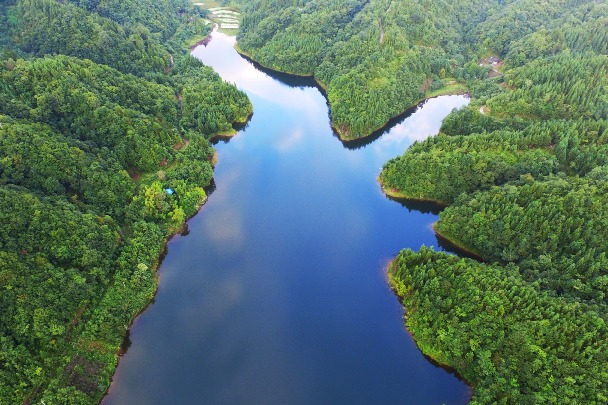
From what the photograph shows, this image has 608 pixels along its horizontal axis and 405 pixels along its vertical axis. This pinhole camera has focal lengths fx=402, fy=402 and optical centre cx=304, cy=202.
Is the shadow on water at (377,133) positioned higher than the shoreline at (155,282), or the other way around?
the shadow on water at (377,133)

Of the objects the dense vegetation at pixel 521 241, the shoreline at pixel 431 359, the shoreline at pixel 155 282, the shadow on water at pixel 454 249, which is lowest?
the shoreline at pixel 155 282

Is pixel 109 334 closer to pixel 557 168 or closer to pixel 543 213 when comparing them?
pixel 543 213

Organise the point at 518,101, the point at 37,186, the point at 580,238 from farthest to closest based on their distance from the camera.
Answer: the point at 518,101 < the point at 37,186 < the point at 580,238

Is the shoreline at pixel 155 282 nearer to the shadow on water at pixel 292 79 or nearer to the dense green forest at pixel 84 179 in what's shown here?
the dense green forest at pixel 84 179

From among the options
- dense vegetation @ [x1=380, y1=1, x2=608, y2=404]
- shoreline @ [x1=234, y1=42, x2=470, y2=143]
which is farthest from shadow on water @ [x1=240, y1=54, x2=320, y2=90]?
dense vegetation @ [x1=380, y1=1, x2=608, y2=404]

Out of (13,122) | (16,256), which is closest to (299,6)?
(13,122)

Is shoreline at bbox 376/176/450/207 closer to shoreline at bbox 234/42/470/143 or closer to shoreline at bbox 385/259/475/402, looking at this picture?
shoreline at bbox 234/42/470/143

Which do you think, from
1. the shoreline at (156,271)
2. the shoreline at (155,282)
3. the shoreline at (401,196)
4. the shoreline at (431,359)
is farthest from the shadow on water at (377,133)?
the shoreline at (431,359)
